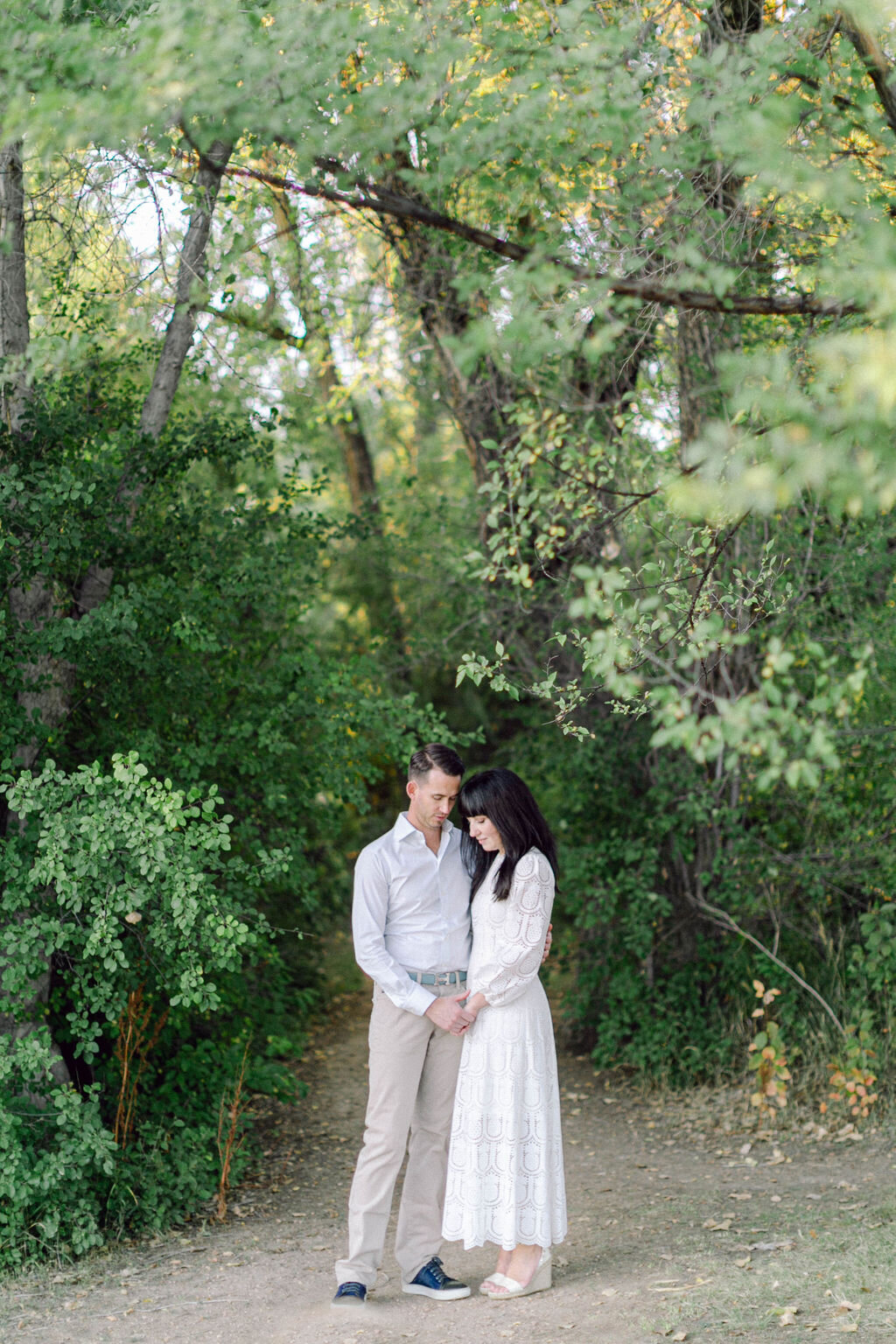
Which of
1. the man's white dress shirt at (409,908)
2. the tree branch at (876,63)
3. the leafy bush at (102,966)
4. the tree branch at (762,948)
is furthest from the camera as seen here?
the tree branch at (762,948)

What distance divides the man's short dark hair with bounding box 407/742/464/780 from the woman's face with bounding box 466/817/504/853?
19cm

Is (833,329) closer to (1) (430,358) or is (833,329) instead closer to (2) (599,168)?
(2) (599,168)

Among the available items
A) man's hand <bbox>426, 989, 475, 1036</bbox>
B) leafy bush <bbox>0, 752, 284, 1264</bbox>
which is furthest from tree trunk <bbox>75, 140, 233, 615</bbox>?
man's hand <bbox>426, 989, 475, 1036</bbox>

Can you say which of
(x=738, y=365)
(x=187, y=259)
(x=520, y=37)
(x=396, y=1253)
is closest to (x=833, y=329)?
(x=738, y=365)

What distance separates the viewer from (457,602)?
8594 millimetres

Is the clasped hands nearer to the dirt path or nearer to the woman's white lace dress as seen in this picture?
the woman's white lace dress

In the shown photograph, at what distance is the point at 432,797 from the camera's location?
4.24 metres

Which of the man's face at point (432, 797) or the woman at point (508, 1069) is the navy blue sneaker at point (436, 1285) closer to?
the woman at point (508, 1069)

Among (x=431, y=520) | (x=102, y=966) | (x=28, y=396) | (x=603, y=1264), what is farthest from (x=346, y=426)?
(x=603, y=1264)

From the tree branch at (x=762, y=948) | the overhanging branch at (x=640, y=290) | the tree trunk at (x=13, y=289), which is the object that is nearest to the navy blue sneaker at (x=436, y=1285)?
the tree branch at (x=762, y=948)

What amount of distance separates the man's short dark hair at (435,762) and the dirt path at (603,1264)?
5.87ft

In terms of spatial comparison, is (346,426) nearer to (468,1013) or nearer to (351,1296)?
(468,1013)

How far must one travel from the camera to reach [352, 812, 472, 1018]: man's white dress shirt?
4.20 meters

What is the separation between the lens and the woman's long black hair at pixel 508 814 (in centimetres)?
412
